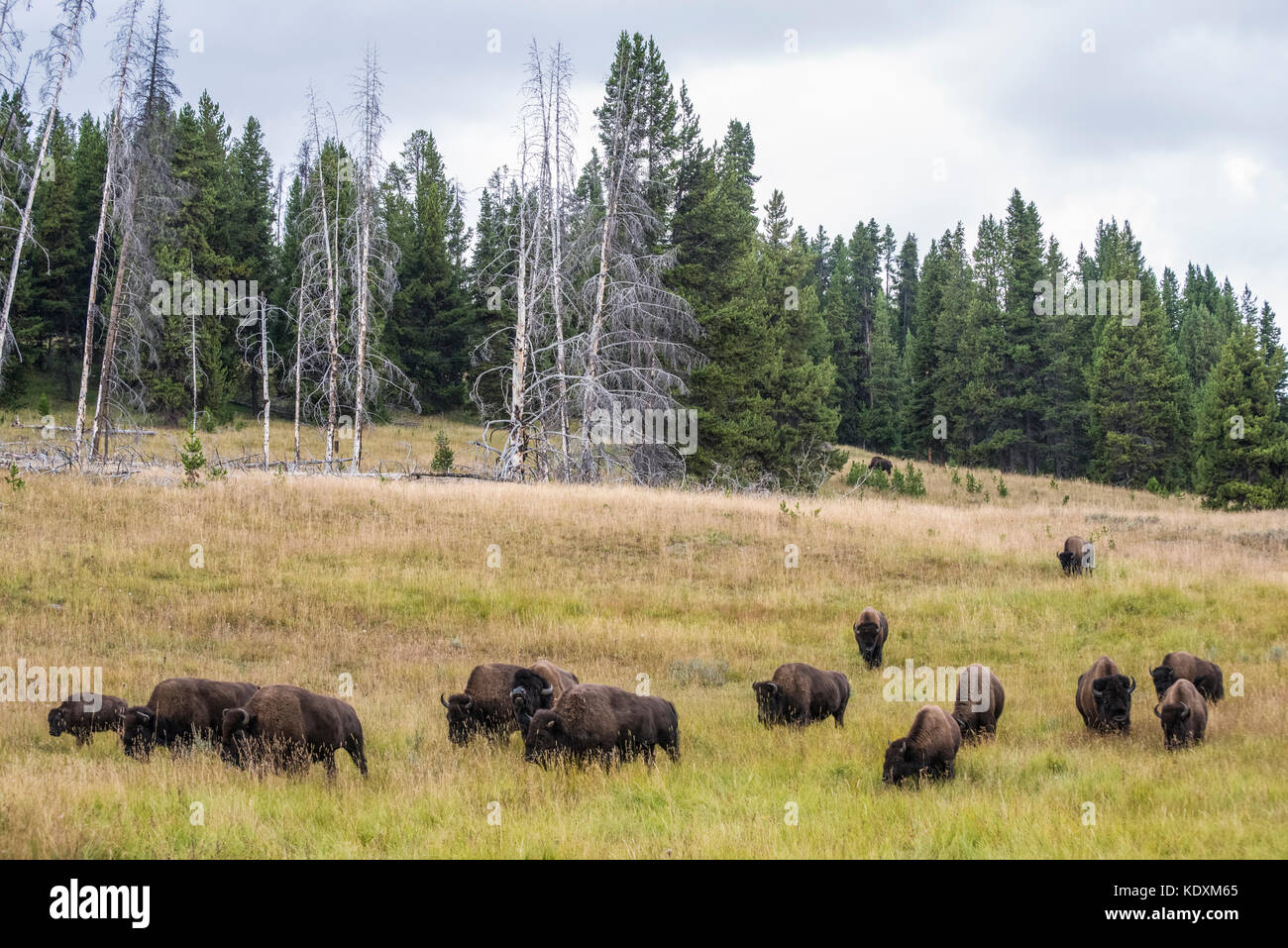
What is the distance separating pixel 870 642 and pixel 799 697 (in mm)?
4732

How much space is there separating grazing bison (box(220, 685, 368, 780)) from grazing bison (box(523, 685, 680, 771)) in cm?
175

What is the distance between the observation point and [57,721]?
34.9 feet

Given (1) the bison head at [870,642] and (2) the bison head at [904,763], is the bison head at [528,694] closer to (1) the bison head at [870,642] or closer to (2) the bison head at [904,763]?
(2) the bison head at [904,763]

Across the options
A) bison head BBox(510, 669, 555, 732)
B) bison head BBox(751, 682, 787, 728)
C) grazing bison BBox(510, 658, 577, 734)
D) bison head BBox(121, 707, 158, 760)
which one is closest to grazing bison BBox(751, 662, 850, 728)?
bison head BBox(751, 682, 787, 728)

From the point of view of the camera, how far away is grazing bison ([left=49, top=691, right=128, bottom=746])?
1057cm

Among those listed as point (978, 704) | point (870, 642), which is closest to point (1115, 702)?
point (978, 704)

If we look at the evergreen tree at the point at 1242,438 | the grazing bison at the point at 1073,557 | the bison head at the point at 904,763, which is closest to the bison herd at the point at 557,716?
the bison head at the point at 904,763

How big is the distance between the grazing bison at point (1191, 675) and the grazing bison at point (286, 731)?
403 inches

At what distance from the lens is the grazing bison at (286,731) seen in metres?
9.05

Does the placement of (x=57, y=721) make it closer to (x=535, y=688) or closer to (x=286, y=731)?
(x=286, y=731)

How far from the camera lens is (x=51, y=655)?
14.2 m

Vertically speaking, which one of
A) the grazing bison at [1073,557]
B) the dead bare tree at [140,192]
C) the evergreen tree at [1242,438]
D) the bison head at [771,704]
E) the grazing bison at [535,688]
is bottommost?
the bison head at [771,704]

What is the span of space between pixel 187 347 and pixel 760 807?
4941 cm

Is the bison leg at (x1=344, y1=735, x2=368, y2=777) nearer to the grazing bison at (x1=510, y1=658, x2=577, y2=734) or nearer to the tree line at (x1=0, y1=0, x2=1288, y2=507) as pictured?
the grazing bison at (x1=510, y1=658, x2=577, y2=734)
